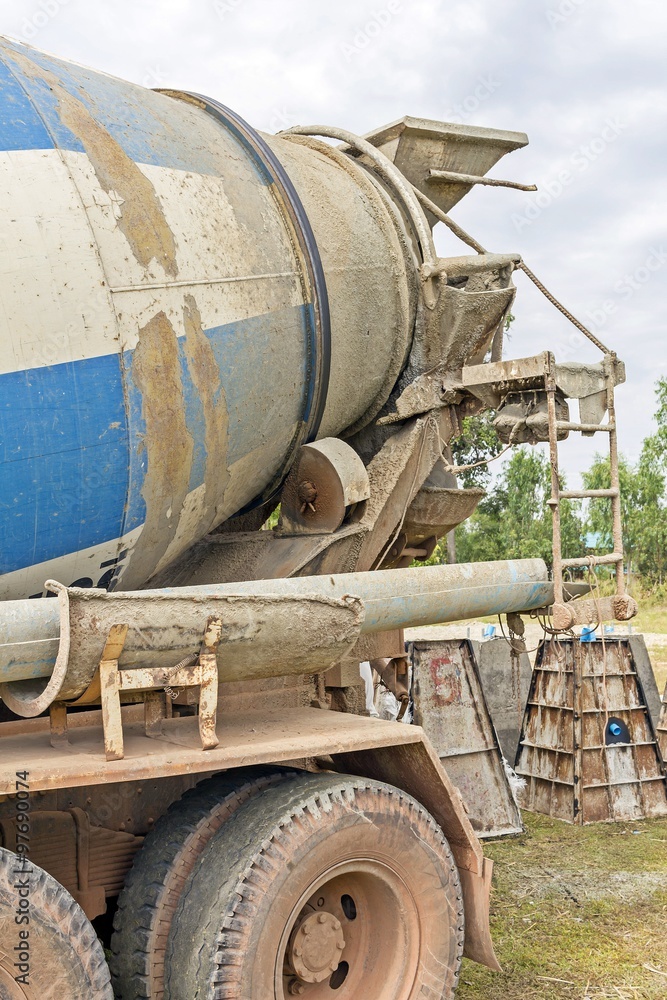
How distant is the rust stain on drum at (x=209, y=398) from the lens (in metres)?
3.35

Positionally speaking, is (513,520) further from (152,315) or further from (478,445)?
(152,315)

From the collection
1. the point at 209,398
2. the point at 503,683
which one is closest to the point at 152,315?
the point at 209,398

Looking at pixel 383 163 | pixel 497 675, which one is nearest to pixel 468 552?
pixel 497 675

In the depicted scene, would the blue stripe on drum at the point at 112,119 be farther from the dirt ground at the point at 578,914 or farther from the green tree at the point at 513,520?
the green tree at the point at 513,520

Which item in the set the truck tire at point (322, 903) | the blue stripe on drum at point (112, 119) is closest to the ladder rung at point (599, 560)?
the truck tire at point (322, 903)

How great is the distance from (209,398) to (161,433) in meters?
0.27

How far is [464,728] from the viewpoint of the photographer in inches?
257

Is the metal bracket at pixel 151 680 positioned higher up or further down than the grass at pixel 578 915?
higher up

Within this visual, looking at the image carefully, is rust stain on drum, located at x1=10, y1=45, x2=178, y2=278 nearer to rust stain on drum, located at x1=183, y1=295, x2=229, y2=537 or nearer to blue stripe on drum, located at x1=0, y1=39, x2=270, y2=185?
blue stripe on drum, located at x1=0, y1=39, x2=270, y2=185

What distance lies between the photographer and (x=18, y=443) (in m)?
2.86

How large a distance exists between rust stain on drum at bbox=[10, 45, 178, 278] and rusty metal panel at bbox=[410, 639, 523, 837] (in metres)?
3.90

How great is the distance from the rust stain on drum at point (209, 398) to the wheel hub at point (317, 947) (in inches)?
60.4

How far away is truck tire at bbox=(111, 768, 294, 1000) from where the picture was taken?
3.11 meters

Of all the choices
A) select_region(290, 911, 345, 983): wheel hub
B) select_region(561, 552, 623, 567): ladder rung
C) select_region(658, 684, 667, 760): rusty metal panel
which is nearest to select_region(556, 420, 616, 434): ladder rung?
select_region(561, 552, 623, 567): ladder rung
